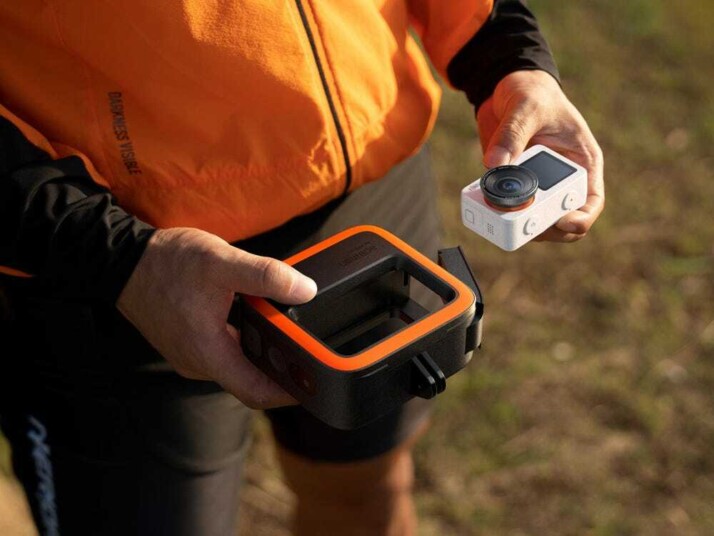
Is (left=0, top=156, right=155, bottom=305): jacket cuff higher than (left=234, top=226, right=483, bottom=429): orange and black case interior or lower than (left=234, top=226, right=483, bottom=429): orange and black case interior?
higher

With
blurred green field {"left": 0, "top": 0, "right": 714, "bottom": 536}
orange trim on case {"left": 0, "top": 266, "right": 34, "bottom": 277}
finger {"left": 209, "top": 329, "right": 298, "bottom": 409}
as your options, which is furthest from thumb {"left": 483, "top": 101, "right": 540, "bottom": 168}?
blurred green field {"left": 0, "top": 0, "right": 714, "bottom": 536}

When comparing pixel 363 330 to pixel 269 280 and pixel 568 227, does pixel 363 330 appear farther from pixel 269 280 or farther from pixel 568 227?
pixel 568 227

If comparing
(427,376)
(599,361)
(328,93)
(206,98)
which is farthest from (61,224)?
(599,361)

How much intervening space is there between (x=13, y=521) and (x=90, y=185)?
121cm

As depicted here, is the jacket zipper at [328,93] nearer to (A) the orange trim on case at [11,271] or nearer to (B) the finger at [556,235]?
(B) the finger at [556,235]

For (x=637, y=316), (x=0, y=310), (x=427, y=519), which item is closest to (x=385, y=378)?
(x=0, y=310)

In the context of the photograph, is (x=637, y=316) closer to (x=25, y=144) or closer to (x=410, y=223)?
(x=410, y=223)

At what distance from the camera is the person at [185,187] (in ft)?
4.58

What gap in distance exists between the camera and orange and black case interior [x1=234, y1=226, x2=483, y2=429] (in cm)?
127

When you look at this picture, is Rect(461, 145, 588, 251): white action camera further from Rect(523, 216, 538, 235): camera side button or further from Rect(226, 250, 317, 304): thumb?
Rect(226, 250, 317, 304): thumb

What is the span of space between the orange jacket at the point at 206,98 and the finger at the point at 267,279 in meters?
0.18

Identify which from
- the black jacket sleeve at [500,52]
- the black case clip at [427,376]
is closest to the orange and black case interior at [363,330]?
the black case clip at [427,376]

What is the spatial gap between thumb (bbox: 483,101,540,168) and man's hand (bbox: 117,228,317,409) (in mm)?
335

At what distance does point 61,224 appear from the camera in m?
1.41
